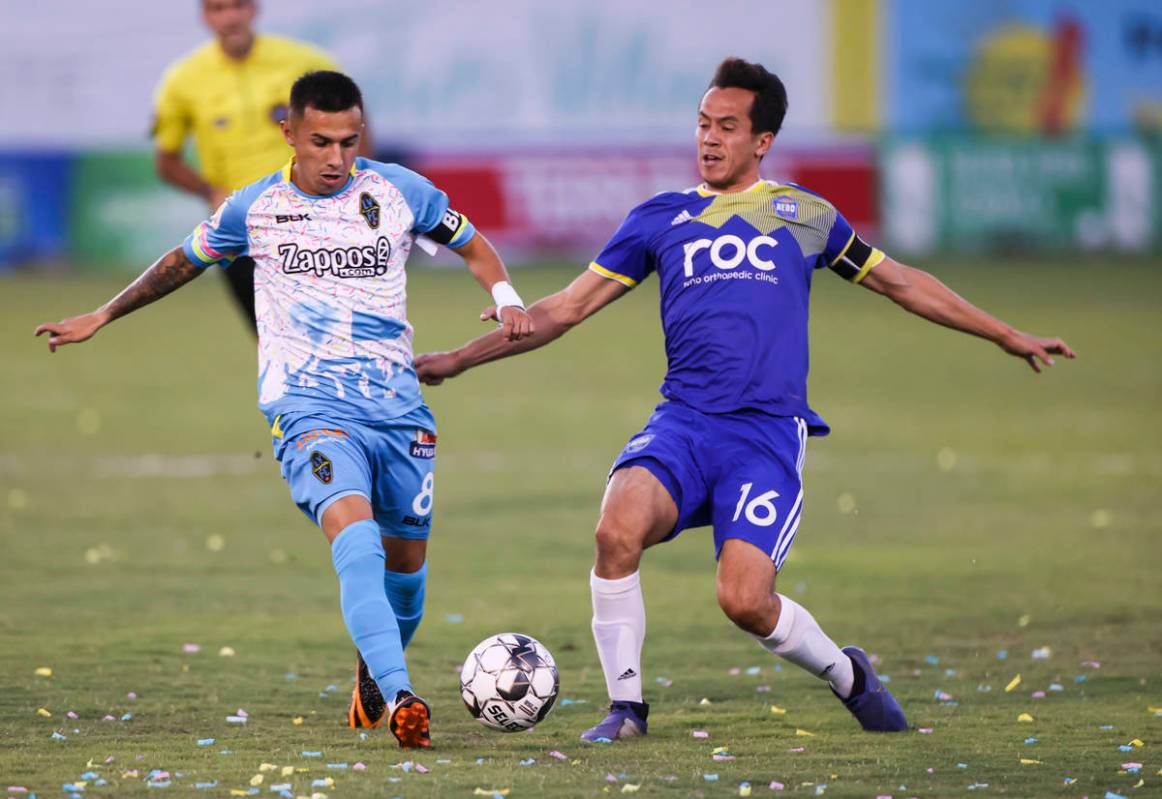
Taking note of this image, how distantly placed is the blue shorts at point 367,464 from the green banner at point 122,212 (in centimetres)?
2182

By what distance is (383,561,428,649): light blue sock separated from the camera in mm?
6531

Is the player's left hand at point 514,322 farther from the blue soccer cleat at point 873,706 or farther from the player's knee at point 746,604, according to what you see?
the blue soccer cleat at point 873,706

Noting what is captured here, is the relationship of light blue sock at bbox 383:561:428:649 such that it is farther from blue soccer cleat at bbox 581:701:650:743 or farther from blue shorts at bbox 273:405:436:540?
blue soccer cleat at bbox 581:701:650:743

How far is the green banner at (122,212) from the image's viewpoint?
27.5m

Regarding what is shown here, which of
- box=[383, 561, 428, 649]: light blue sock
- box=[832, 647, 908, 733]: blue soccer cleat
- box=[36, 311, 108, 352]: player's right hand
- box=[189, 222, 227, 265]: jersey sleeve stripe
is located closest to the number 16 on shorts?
box=[832, 647, 908, 733]: blue soccer cleat

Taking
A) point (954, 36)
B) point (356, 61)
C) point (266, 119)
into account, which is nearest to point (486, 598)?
point (266, 119)

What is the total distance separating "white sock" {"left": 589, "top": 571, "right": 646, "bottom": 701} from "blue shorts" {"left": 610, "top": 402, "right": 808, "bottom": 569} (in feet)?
0.85

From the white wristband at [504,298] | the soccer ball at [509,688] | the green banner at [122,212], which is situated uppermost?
the green banner at [122,212]

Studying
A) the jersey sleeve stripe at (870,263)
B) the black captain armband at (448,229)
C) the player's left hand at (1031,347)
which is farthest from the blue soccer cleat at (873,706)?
the black captain armband at (448,229)

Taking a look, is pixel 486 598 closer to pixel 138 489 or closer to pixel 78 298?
pixel 138 489

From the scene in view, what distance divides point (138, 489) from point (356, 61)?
24.3 meters

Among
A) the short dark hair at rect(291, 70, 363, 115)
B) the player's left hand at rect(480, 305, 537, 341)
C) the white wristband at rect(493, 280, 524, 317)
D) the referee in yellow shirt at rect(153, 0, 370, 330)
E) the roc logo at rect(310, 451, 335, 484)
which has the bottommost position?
the roc logo at rect(310, 451, 335, 484)

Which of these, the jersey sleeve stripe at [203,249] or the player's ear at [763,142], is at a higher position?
the player's ear at [763,142]

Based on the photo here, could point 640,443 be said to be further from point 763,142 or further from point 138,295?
point 138,295
